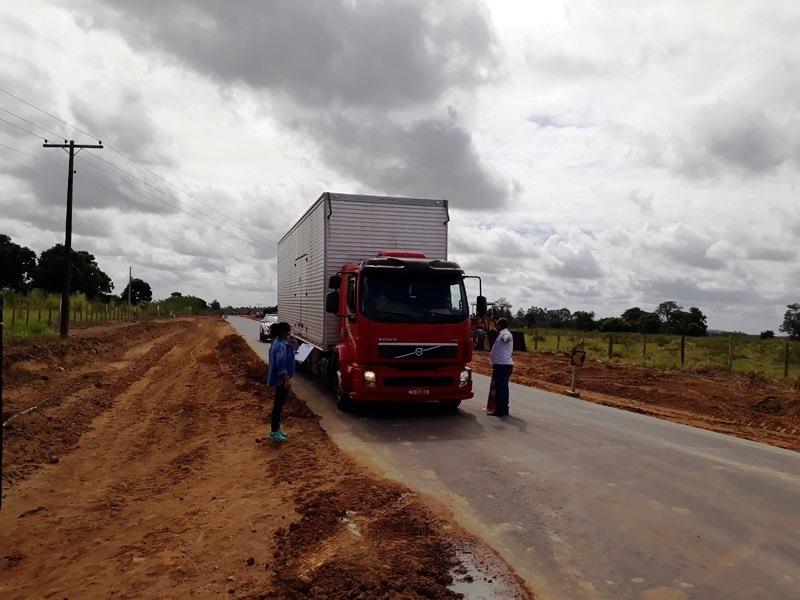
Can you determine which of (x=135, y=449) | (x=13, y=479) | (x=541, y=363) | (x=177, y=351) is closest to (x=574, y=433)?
(x=135, y=449)

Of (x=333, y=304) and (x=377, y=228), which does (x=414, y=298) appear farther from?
(x=377, y=228)

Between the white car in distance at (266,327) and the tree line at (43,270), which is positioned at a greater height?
the tree line at (43,270)

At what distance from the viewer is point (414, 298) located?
1107cm

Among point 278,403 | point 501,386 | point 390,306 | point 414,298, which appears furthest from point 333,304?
point 501,386

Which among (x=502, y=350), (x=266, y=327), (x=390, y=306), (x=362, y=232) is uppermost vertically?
(x=362, y=232)

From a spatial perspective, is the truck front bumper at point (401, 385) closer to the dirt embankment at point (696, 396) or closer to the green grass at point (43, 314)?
the dirt embankment at point (696, 396)

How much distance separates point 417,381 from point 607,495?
15.2ft

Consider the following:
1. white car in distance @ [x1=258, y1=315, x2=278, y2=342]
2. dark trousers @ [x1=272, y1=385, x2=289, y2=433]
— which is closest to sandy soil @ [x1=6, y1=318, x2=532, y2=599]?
dark trousers @ [x1=272, y1=385, x2=289, y2=433]

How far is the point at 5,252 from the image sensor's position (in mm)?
78125

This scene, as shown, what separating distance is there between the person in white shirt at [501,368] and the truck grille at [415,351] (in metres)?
1.31

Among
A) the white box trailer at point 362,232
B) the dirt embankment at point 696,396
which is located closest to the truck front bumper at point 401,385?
the white box trailer at point 362,232

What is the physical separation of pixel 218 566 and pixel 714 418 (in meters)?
13.3

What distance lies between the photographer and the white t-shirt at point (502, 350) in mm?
11742

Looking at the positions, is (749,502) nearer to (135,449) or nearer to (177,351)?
(135,449)
